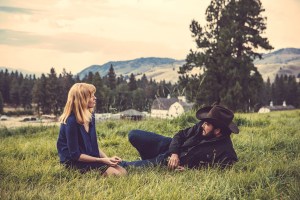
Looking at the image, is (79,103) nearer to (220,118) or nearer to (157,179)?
(157,179)

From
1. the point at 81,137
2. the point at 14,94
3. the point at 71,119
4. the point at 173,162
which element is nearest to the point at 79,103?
the point at 71,119

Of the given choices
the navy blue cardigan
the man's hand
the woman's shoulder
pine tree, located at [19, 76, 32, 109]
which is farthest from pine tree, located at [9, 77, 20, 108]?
the man's hand

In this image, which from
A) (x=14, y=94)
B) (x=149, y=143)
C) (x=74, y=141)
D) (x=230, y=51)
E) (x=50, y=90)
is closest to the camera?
(x=74, y=141)

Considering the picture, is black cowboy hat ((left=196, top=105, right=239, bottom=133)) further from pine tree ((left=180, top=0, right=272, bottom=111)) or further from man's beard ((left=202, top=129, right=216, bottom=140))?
A: pine tree ((left=180, top=0, right=272, bottom=111))

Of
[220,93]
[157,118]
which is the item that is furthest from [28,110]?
[157,118]

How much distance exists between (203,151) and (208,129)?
353 millimetres

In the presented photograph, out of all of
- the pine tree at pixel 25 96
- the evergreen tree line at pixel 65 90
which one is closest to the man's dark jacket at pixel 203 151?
the evergreen tree line at pixel 65 90

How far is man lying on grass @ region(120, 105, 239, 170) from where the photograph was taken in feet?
17.3

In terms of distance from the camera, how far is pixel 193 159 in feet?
17.6

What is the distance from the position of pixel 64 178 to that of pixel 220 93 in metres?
33.1

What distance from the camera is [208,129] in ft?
17.7

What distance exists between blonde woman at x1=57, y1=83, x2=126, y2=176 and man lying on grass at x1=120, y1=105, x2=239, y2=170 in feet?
1.67

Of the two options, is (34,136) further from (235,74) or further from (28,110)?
(28,110)

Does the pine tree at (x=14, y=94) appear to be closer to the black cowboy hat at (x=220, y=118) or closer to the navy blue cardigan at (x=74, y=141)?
the navy blue cardigan at (x=74, y=141)
